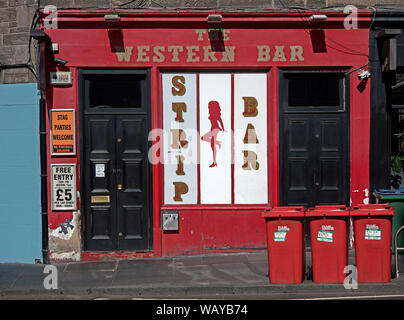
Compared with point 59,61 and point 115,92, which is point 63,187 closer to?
point 115,92

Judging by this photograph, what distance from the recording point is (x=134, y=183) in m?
10.4

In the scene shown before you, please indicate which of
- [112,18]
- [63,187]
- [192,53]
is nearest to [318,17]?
[192,53]

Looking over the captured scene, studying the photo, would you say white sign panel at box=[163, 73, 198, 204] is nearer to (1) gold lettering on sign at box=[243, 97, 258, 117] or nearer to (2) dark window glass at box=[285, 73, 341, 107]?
(1) gold lettering on sign at box=[243, 97, 258, 117]

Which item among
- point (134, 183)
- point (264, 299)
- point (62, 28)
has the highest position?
point (62, 28)

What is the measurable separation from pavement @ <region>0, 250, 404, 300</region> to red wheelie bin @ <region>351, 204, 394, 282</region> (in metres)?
0.20

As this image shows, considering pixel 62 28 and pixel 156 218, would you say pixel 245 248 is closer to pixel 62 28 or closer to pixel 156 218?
pixel 156 218

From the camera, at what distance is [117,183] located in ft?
34.2

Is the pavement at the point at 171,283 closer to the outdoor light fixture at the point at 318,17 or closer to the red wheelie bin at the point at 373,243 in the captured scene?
the red wheelie bin at the point at 373,243

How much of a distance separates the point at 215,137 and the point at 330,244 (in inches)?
133

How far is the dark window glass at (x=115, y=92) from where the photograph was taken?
10414 millimetres

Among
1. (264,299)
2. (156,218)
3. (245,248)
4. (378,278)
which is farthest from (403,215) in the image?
(156,218)

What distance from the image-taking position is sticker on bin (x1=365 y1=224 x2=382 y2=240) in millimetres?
8211

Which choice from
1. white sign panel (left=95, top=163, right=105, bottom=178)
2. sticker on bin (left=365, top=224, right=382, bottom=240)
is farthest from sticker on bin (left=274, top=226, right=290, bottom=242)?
white sign panel (left=95, top=163, right=105, bottom=178)

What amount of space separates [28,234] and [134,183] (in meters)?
2.27
